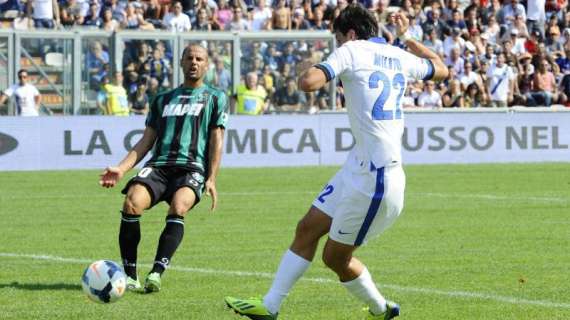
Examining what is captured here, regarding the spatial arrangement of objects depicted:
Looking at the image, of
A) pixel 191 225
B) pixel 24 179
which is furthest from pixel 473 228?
pixel 24 179

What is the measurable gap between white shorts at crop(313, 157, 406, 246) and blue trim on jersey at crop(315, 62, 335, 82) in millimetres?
644

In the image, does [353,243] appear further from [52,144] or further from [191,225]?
[52,144]

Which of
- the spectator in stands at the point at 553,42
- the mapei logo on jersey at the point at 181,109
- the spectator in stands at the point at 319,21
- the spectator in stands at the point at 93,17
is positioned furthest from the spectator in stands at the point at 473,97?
the mapei logo on jersey at the point at 181,109

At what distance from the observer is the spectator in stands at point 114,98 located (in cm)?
2744

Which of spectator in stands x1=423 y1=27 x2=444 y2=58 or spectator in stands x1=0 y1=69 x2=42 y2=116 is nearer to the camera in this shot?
spectator in stands x1=0 y1=69 x2=42 y2=116

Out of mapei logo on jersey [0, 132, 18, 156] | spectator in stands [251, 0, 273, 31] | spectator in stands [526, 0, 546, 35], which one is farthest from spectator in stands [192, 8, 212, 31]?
spectator in stands [526, 0, 546, 35]

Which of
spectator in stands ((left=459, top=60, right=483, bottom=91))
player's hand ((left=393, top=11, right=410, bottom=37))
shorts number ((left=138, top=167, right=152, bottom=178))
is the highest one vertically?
Result: player's hand ((left=393, top=11, right=410, bottom=37))

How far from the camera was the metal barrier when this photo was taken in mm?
27844

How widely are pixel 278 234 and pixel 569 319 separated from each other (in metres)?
6.19

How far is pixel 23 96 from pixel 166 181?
1688 cm

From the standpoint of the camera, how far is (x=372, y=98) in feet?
26.5

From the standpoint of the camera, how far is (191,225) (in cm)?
1600

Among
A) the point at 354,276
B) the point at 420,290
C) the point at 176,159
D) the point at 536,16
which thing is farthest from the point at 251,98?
the point at 354,276

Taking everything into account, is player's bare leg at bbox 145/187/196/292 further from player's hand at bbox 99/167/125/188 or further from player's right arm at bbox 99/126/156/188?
player's hand at bbox 99/167/125/188
